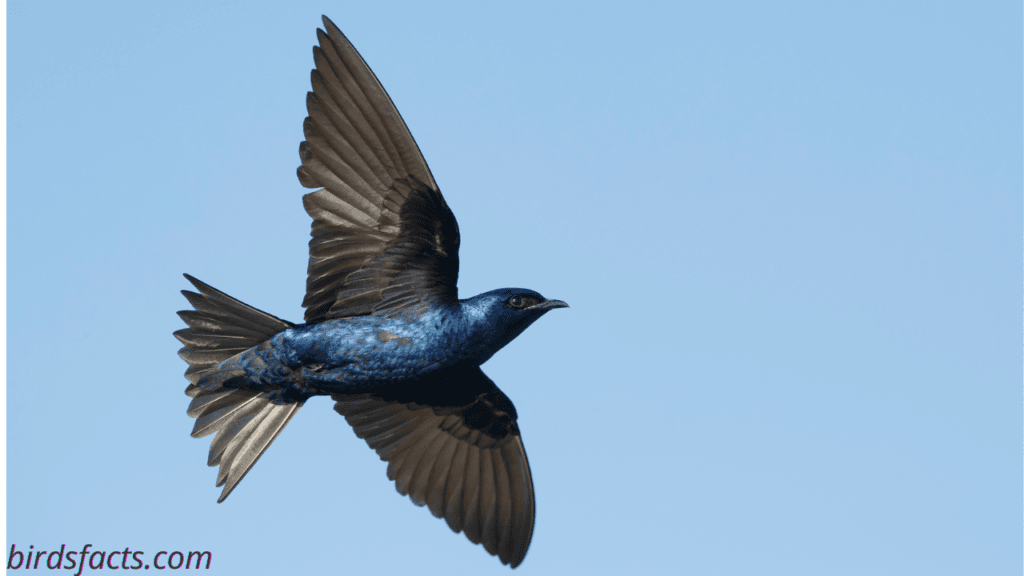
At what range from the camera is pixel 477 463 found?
366 inches

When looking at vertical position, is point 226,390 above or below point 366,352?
below

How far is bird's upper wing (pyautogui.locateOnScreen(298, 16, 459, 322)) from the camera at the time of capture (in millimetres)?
7926

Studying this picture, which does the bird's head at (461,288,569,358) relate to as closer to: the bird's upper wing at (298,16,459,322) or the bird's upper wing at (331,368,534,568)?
the bird's upper wing at (298,16,459,322)

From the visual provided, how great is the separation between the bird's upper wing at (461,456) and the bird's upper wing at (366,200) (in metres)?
1.36

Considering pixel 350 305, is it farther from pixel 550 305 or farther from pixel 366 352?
pixel 550 305

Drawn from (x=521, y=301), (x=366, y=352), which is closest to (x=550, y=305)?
(x=521, y=301)

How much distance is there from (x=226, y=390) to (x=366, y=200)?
1798 millimetres

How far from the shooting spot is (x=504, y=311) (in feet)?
25.6

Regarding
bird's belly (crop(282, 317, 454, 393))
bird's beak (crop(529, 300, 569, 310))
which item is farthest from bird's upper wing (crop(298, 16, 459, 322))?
bird's beak (crop(529, 300, 569, 310))

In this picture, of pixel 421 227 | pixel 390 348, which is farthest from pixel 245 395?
pixel 421 227

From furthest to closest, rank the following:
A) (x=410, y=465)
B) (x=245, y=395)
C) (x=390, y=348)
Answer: (x=410, y=465), (x=245, y=395), (x=390, y=348)

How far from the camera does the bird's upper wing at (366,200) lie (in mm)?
7926

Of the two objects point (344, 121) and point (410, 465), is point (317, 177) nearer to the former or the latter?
point (344, 121)

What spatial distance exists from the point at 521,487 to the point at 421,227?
100 inches
